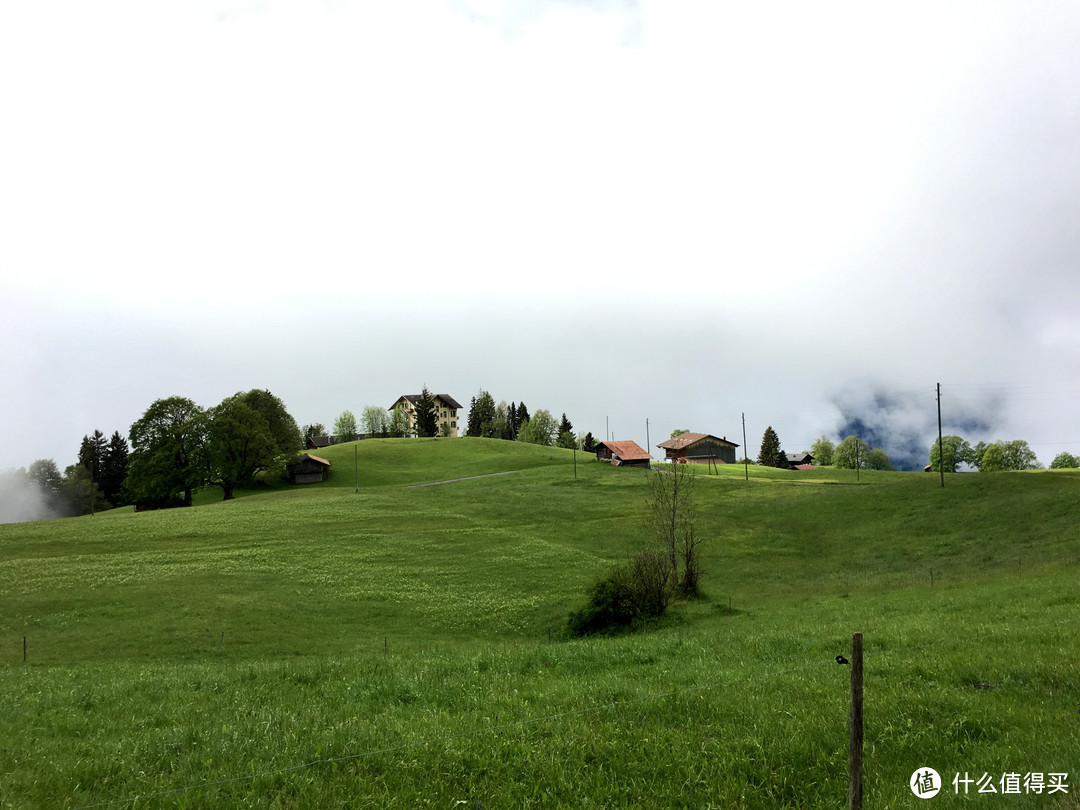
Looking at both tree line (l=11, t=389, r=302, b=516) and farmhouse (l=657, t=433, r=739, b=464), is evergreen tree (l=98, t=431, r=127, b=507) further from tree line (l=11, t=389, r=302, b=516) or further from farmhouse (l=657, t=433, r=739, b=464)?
farmhouse (l=657, t=433, r=739, b=464)

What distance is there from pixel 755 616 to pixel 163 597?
118 feet

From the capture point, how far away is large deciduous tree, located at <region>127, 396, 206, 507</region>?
90.1 metres

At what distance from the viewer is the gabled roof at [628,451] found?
397ft

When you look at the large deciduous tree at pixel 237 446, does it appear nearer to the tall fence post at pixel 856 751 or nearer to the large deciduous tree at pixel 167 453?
the large deciduous tree at pixel 167 453

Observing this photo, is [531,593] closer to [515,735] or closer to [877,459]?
[515,735]

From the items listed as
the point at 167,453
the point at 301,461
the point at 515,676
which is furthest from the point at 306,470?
the point at 515,676

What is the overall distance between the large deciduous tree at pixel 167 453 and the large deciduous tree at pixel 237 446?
1.84 meters

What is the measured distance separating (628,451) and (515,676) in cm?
10777

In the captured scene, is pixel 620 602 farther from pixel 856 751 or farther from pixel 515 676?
pixel 856 751

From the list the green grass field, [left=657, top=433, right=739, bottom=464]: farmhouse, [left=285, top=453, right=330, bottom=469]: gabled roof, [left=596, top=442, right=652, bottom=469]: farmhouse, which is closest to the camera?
the green grass field

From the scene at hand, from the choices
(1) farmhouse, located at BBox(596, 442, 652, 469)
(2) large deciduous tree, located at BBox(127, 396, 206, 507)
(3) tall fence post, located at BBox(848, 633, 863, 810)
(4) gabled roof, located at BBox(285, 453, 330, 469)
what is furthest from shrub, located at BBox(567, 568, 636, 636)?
(4) gabled roof, located at BBox(285, 453, 330, 469)

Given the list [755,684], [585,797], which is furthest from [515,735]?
[755,684]

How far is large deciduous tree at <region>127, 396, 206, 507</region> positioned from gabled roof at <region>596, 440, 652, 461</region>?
72811 millimetres

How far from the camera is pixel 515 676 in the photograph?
1638 cm
